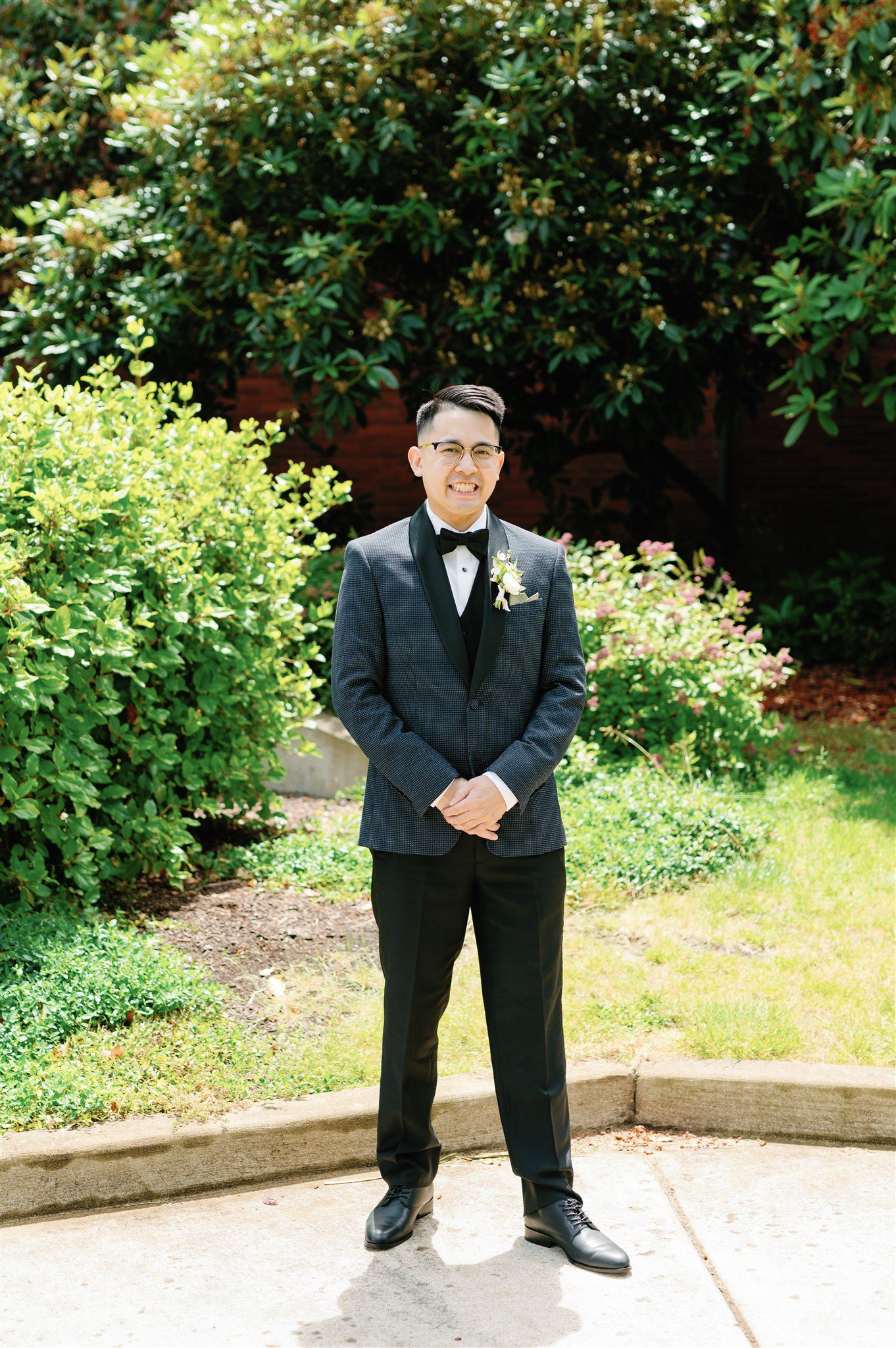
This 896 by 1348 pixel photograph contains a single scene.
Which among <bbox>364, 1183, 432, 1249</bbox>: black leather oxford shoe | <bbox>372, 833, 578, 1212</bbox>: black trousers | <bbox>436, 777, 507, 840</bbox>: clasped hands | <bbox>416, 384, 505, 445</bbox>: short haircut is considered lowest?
<bbox>364, 1183, 432, 1249</bbox>: black leather oxford shoe

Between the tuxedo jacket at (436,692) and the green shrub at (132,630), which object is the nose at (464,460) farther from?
the green shrub at (132,630)

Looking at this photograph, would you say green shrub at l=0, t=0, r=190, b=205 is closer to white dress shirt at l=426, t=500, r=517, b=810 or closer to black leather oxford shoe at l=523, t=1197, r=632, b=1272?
white dress shirt at l=426, t=500, r=517, b=810

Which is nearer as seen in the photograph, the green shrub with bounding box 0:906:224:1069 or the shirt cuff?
the shirt cuff

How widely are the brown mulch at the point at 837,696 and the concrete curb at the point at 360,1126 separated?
5145 millimetres

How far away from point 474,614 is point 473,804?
1.56ft

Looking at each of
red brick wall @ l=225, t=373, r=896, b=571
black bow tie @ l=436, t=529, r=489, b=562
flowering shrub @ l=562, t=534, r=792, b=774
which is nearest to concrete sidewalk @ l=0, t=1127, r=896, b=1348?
black bow tie @ l=436, t=529, r=489, b=562

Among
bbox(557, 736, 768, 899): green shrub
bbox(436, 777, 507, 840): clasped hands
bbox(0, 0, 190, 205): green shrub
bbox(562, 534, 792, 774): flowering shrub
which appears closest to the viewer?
bbox(436, 777, 507, 840): clasped hands

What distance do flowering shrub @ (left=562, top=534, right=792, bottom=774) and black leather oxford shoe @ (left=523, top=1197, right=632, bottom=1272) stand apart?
3357 mm

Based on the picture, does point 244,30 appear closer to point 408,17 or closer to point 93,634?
point 408,17

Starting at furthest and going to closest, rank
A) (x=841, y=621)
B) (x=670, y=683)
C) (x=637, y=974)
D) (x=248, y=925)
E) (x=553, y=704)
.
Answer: (x=841, y=621) → (x=670, y=683) → (x=248, y=925) → (x=637, y=974) → (x=553, y=704)

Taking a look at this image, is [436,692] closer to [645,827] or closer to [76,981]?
[76,981]

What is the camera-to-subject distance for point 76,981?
12.9ft

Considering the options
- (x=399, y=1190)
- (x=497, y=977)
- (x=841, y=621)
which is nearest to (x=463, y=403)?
(x=497, y=977)

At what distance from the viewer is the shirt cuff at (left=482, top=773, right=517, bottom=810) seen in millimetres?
2877
